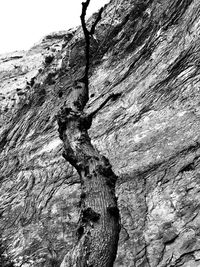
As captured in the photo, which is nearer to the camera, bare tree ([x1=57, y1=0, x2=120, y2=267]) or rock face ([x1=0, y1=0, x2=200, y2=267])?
bare tree ([x1=57, y1=0, x2=120, y2=267])

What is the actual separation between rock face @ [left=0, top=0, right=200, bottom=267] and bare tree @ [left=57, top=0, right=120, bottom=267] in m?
1.19

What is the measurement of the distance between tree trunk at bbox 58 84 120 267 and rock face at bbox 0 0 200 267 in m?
1.25

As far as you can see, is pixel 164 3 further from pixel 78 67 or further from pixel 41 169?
pixel 41 169

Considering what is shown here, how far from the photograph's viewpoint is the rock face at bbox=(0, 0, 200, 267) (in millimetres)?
13031

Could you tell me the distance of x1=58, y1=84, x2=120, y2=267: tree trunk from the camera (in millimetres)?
6848

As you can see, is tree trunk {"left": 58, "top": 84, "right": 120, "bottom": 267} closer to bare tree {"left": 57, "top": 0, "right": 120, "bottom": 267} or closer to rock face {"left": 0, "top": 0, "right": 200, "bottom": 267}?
bare tree {"left": 57, "top": 0, "right": 120, "bottom": 267}

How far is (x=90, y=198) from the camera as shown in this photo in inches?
301

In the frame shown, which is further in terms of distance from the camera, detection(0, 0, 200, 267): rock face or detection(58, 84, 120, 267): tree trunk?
detection(0, 0, 200, 267): rock face

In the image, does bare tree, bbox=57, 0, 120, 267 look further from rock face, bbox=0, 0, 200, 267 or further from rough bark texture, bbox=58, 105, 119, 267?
rock face, bbox=0, 0, 200, 267

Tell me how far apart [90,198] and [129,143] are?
32.2 ft

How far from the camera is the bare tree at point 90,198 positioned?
685 cm

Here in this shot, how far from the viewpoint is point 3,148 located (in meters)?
25.0

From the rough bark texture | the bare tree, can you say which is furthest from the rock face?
the rough bark texture

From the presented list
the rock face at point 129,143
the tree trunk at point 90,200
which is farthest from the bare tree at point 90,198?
the rock face at point 129,143
